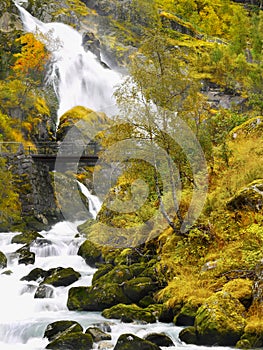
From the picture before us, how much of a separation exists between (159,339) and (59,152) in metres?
20.1

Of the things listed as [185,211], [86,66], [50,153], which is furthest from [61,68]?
[185,211]

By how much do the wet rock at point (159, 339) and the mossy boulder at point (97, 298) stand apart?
2763 millimetres

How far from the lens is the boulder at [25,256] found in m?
18.9

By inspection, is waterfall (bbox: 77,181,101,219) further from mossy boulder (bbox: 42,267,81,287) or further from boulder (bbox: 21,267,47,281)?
mossy boulder (bbox: 42,267,81,287)

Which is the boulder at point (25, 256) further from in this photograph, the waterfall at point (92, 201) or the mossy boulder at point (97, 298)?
the waterfall at point (92, 201)

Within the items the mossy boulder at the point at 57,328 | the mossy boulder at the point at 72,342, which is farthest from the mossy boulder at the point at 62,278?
the mossy boulder at the point at 72,342

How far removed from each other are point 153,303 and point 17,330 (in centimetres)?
367

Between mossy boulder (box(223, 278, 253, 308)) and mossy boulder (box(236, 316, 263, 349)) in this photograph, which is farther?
mossy boulder (box(223, 278, 253, 308))

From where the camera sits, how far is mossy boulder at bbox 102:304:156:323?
12.2 meters

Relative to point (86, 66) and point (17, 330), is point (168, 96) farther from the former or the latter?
point (86, 66)

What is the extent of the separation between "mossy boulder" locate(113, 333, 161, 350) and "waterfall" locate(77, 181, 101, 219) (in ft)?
62.0

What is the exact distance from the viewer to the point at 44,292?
15.1m

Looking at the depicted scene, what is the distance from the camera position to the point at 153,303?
1332cm

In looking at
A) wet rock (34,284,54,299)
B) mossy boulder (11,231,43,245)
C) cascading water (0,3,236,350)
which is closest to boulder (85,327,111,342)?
cascading water (0,3,236,350)
